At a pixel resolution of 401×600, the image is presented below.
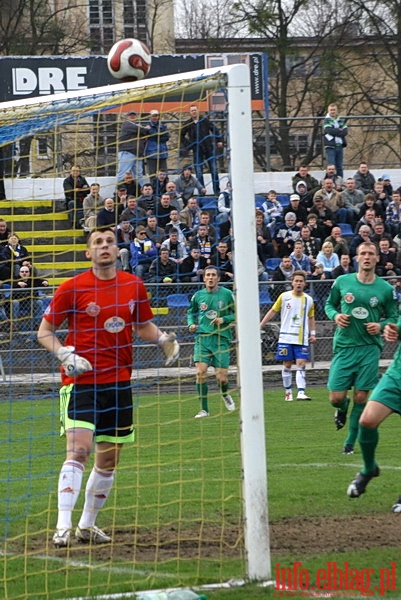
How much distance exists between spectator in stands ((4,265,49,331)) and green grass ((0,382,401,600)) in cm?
196

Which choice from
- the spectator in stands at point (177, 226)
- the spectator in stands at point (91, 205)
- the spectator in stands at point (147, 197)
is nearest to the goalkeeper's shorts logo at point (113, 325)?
the spectator in stands at point (91, 205)

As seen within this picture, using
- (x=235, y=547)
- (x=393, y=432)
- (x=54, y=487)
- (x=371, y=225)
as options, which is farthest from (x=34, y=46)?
(x=235, y=547)

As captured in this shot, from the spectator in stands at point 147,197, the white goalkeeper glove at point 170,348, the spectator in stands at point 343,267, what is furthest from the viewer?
the spectator in stands at point 343,267

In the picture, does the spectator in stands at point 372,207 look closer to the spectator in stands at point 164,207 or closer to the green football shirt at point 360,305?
the spectator in stands at point 164,207

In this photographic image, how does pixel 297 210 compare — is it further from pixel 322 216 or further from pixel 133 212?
pixel 133 212

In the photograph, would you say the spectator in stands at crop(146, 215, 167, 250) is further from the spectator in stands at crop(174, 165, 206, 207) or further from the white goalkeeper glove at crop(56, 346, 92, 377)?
the white goalkeeper glove at crop(56, 346, 92, 377)

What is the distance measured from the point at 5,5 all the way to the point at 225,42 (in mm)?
7960

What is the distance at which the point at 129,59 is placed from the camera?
26.3 feet

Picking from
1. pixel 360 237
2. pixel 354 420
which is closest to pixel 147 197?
pixel 354 420

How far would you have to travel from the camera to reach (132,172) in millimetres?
10719

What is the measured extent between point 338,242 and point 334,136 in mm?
4614

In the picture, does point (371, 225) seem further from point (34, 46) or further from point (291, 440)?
point (34, 46)

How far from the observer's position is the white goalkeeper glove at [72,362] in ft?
25.5

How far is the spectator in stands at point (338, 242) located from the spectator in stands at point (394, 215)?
181 centimetres
